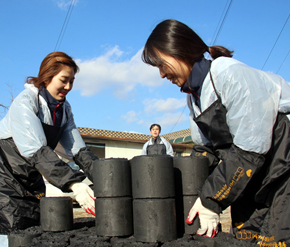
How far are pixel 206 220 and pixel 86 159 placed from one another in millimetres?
1492

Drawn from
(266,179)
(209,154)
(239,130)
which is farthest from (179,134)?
(239,130)

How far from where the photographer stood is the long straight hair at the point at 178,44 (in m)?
Result: 1.93

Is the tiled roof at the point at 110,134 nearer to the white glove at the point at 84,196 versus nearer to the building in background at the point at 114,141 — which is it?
the building in background at the point at 114,141

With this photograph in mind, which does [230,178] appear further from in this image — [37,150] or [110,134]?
[110,134]

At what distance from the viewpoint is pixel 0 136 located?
273 cm

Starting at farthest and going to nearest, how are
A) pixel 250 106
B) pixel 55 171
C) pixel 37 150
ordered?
1. pixel 37 150
2. pixel 55 171
3. pixel 250 106

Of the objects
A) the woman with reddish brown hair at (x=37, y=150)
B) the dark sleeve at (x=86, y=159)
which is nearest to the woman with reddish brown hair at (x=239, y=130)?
the woman with reddish brown hair at (x=37, y=150)

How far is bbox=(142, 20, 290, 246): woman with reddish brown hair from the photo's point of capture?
1.61 metres

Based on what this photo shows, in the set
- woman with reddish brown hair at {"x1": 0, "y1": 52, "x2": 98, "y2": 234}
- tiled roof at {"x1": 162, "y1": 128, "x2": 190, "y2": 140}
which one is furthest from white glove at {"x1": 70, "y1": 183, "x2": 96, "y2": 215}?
tiled roof at {"x1": 162, "y1": 128, "x2": 190, "y2": 140}

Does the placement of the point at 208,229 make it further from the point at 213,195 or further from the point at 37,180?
the point at 37,180

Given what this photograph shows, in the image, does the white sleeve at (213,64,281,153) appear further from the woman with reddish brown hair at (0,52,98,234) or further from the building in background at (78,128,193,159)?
the building in background at (78,128,193,159)

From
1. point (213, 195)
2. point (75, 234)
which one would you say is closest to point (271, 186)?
point (213, 195)

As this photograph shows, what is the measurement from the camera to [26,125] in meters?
2.46

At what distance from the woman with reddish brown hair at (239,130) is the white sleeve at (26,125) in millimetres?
1154
